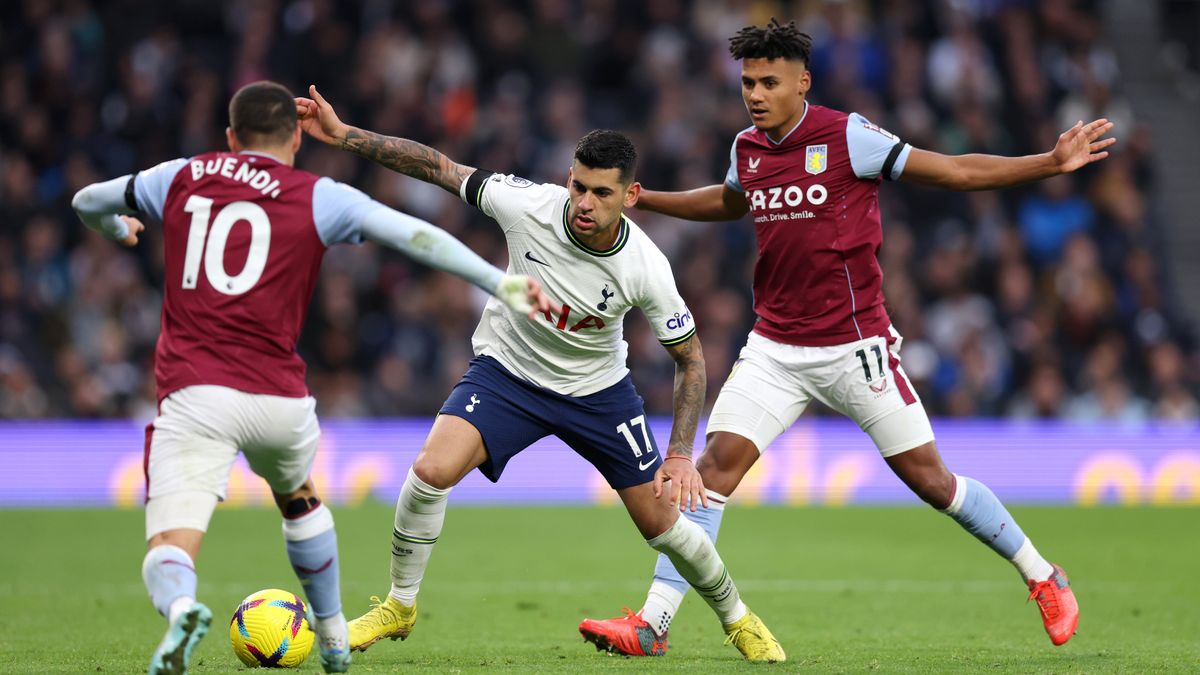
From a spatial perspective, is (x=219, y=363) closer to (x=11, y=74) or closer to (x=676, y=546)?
(x=676, y=546)

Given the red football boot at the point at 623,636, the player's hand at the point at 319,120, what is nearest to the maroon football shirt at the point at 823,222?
the red football boot at the point at 623,636

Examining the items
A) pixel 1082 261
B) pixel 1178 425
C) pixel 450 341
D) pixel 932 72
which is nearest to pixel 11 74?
pixel 450 341

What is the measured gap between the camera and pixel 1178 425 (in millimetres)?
16141

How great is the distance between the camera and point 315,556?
18.6 ft

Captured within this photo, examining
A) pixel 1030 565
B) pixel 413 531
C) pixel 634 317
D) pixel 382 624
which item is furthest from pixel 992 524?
pixel 634 317

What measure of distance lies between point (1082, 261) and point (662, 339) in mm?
11913

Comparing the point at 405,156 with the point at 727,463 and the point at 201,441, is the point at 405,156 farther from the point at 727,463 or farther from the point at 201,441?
the point at 201,441

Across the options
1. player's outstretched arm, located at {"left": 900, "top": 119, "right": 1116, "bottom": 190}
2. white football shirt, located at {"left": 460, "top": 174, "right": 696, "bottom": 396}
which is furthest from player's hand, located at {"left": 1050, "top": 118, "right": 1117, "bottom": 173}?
white football shirt, located at {"left": 460, "top": 174, "right": 696, "bottom": 396}

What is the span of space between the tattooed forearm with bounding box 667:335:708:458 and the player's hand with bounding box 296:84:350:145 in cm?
183

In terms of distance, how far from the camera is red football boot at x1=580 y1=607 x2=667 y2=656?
709cm

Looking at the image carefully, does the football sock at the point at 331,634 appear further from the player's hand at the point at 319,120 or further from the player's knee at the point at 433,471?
the player's hand at the point at 319,120

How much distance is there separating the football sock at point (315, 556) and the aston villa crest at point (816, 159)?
2.94 metres

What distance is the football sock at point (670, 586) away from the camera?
23.7ft

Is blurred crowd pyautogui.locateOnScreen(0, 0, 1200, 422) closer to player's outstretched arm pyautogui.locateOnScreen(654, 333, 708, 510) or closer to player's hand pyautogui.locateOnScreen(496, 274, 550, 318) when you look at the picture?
player's outstretched arm pyautogui.locateOnScreen(654, 333, 708, 510)
